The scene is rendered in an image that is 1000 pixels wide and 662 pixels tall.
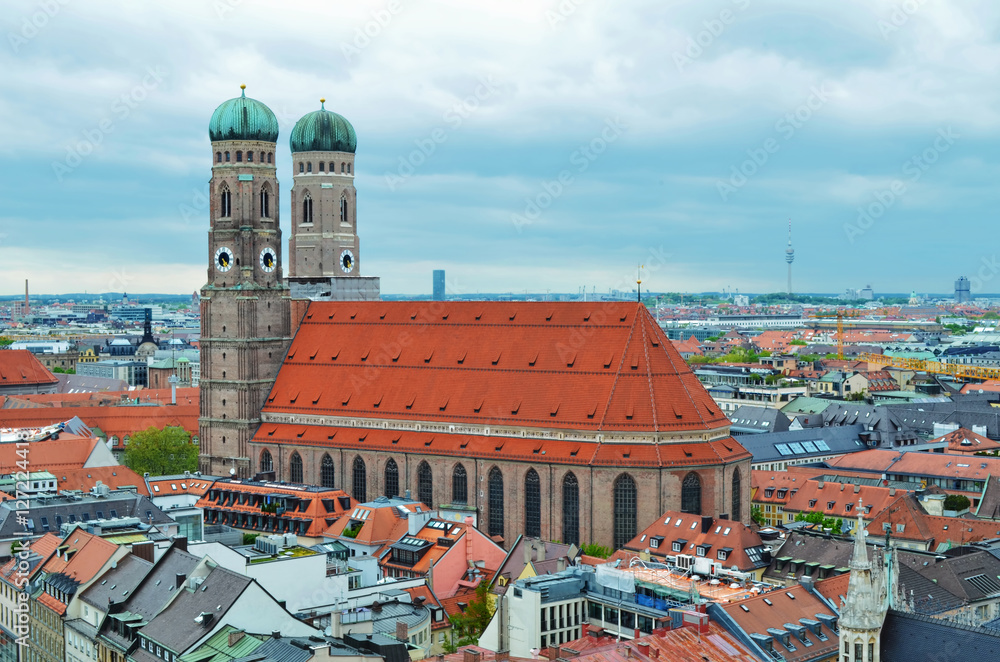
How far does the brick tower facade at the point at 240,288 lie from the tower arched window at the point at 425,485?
783 inches

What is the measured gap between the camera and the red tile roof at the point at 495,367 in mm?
98750

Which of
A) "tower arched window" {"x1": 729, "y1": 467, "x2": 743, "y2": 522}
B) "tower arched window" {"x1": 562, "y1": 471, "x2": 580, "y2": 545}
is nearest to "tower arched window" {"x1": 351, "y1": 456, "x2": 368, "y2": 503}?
"tower arched window" {"x1": 562, "y1": 471, "x2": 580, "y2": 545}

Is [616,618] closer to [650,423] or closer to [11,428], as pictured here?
[650,423]

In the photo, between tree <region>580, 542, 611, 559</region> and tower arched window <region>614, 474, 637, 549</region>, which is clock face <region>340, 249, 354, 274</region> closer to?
tower arched window <region>614, 474, 637, 549</region>

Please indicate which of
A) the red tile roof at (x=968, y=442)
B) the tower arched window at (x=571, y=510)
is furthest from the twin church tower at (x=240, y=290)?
the red tile roof at (x=968, y=442)

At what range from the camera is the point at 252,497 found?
102562mm

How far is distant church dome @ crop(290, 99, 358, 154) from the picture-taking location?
13200 cm

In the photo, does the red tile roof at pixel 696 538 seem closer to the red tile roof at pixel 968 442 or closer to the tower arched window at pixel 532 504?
the tower arched window at pixel 532 504

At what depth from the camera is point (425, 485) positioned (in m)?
106

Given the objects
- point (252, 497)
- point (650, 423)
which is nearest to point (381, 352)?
point (252, 497)

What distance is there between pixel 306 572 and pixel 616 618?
16760 millimetres

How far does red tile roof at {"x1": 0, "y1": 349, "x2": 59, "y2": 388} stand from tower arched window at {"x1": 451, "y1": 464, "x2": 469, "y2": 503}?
318 ft

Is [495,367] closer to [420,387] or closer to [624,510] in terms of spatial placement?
[420,387]

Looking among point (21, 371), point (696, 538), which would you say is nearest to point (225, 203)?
point (696, 538)
